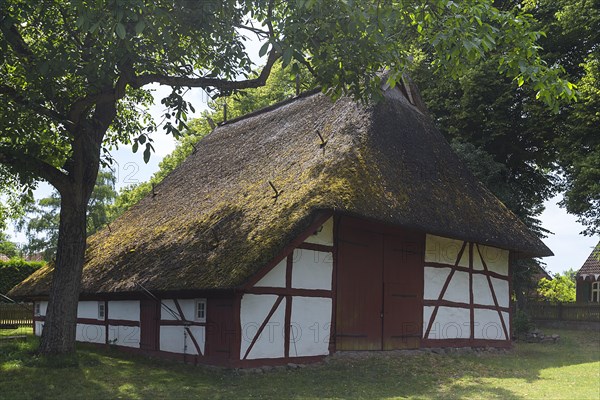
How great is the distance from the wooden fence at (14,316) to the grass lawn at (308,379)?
835 centimetres

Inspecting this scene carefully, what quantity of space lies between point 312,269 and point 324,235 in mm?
765

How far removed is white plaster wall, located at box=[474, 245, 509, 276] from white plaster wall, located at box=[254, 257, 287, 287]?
6.34 m

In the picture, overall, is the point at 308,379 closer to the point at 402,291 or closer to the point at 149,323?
the point at 402,291

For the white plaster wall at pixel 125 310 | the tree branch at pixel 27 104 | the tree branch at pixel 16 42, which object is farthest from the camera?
the white plaster wall at pixel 125 310

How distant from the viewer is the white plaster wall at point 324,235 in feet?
41.0

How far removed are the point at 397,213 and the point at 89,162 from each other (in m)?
6.30

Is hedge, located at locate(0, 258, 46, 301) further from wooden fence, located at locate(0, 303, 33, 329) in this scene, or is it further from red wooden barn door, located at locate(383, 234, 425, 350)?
red wooden barn door, located at locate(383, 234, 425, 350)

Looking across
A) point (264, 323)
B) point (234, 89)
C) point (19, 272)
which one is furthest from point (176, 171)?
point (19, 272)

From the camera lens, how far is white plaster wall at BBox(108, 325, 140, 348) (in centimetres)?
1420

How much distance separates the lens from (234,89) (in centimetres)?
1259

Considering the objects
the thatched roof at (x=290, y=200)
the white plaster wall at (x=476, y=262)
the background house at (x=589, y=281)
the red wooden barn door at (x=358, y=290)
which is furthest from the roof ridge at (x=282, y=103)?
the background house at (x=589, y=281)

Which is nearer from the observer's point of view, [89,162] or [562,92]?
[562,92]

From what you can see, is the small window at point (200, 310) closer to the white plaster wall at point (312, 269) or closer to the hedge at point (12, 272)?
the white plaster wall at point (312, 269)

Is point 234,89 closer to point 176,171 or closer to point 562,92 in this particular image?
point 562,92
